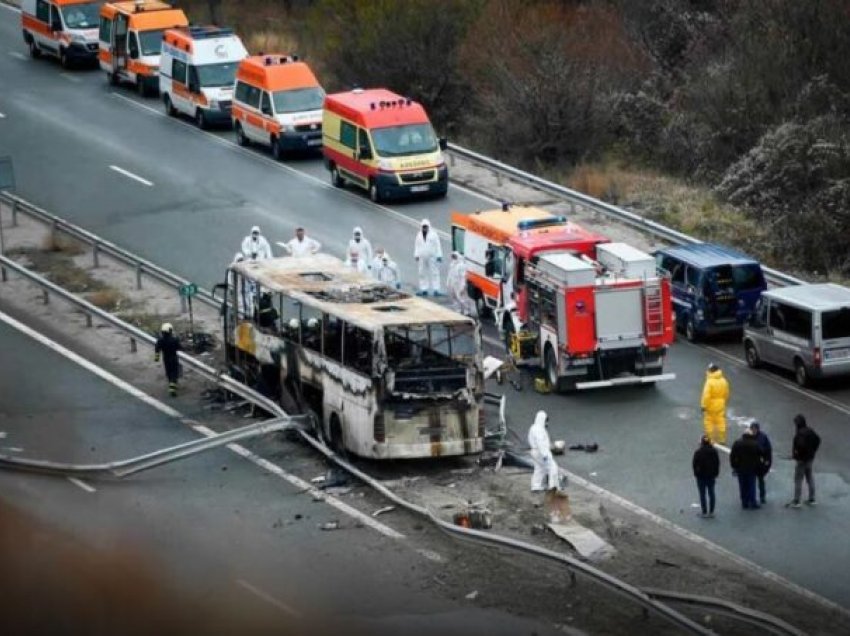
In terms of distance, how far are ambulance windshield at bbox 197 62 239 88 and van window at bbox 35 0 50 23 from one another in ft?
27.3

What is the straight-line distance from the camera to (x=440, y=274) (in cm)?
3341

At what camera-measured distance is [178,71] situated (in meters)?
44.8

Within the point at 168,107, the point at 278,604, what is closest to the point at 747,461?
the point at 278,604

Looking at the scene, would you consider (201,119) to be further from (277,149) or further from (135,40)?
(135,40)

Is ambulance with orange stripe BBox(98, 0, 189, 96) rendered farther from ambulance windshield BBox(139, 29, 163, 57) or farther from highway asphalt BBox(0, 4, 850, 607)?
highway asphalt BBox(0, 4, 850, 607)

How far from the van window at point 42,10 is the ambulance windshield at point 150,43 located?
451 centimetres

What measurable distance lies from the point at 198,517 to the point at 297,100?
831 inches

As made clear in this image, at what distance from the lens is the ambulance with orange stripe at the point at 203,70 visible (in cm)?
4422

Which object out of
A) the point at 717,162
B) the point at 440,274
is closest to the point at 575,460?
the point at 440,274

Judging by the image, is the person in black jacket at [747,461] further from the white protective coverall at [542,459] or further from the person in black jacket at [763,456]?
the white protective coverall at [542,459]

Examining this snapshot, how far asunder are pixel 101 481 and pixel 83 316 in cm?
921

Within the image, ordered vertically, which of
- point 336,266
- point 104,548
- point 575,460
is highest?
point 104,548

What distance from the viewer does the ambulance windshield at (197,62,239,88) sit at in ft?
145

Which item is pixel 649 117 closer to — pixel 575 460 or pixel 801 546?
pixel 575 460
